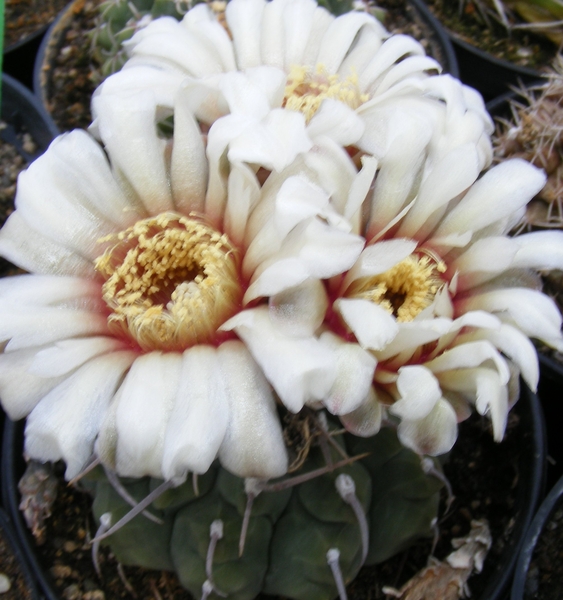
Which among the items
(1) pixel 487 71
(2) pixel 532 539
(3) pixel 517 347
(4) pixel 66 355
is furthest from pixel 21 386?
(1) pixel 487 71

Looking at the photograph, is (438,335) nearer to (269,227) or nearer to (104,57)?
(269,227)

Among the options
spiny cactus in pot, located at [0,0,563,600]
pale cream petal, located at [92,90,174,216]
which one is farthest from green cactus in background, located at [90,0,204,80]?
pale cream petal, located at [92,90,174,216]

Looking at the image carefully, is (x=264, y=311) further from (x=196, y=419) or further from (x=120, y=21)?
(x=120, y=21)

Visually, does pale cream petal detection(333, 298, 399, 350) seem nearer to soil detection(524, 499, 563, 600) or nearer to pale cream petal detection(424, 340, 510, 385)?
pale cream petal detection(424, 340, 510, 385)

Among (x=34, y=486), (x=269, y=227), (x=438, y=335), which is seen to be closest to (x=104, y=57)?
(x=34, y=486)

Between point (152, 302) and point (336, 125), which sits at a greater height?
point (336, 125)
